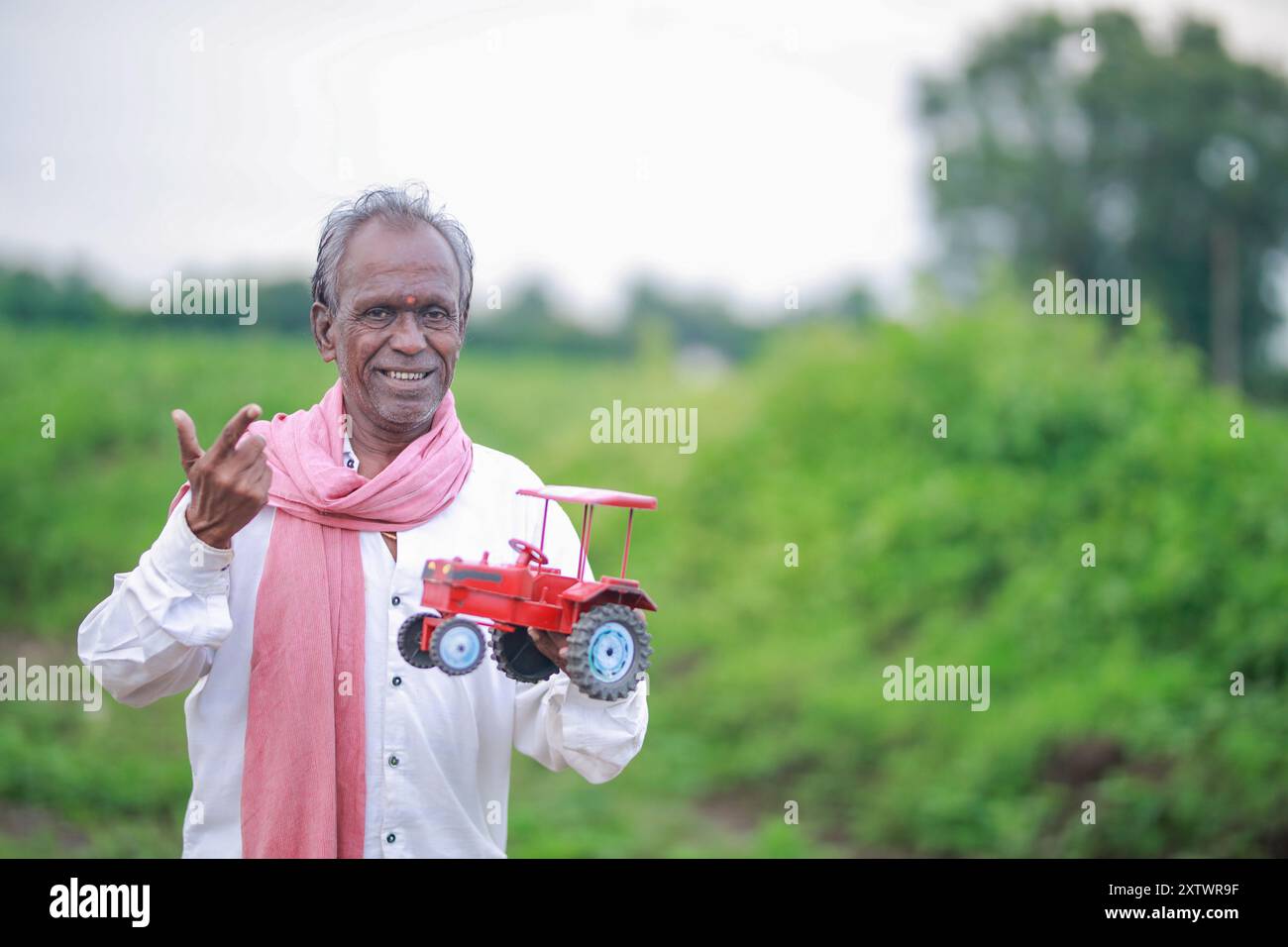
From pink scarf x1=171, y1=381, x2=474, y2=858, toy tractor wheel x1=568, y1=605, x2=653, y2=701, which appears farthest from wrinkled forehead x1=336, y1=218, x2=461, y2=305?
toy tractor wheel x1=568, y1=605, x2=653, y2=701

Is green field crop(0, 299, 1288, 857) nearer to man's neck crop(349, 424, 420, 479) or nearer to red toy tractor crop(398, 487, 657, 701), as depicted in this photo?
man's neck crop(349, 424, 420, 479)

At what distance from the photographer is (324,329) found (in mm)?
2652

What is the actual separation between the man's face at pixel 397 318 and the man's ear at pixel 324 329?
48 mm

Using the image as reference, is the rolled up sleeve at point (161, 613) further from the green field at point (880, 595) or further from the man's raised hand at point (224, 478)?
the green field at point (880, 595)

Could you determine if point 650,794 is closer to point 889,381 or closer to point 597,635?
point 889,381

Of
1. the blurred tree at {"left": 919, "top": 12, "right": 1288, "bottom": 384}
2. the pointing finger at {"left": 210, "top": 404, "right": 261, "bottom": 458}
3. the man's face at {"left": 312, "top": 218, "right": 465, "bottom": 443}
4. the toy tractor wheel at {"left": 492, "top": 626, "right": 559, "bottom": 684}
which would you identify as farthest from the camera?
the blurred tree at {"left": 919, "top": 12, "right": 1288, "bottom": 384}

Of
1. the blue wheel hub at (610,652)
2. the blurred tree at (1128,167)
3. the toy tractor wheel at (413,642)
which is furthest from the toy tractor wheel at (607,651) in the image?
the blurred tree at (1128,167)

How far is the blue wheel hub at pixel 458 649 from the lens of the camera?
2287mm

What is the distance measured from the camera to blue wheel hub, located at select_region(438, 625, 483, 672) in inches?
90.0

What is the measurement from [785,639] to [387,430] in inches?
238

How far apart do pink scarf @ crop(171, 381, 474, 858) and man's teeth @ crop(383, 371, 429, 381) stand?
14cm

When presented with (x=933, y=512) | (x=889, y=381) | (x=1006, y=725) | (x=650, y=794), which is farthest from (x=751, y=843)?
(x=889, y=381)

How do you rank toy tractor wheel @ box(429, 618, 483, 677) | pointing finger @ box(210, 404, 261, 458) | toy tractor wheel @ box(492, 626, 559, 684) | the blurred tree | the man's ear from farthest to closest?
the blurred tree
the man's ear
toy tractor wheel @ box(492, 626, 559, 684)
toy tractor wheel @ box(429, 618, 483, 677)
pointing finger @ box(210, 404, 261, 458)

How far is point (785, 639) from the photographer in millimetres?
8383
